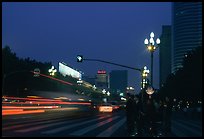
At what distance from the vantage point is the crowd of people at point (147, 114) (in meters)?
19.1

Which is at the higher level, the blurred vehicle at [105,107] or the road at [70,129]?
the blurred vehicle at [105,107]

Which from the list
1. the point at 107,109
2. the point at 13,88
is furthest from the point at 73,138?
the point at 13,88

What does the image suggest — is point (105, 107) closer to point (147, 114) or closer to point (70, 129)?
point (70, 129)

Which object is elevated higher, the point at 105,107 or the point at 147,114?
the point at 105,107

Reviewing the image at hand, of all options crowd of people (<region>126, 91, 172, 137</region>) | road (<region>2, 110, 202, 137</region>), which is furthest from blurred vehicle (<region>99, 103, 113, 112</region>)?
crowd of people (<region>126, 91, 172, 137</region>)

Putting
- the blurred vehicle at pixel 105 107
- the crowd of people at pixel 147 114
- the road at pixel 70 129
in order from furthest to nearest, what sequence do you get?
the blurred vehicle at pixel 105 107, the road at pixel 70 129, the crowd of people at pixel 147 114

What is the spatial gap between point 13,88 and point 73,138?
76.9 m

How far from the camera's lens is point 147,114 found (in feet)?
62.9

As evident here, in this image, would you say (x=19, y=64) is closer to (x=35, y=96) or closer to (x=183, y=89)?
(x=183, y=89)

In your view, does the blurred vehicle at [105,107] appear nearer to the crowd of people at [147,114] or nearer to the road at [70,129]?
the road at [70,129]

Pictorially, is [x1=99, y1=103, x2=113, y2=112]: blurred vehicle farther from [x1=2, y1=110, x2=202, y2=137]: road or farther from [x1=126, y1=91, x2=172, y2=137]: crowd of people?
[x1=126, y1=91, x2=172, y2=137]: crowd of people

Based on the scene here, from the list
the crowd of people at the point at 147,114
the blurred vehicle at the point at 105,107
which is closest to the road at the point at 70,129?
the crowd of people at the point at 147,114

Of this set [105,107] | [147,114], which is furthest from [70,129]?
[105,107]

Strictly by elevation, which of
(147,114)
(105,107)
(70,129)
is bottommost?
(70,129)
